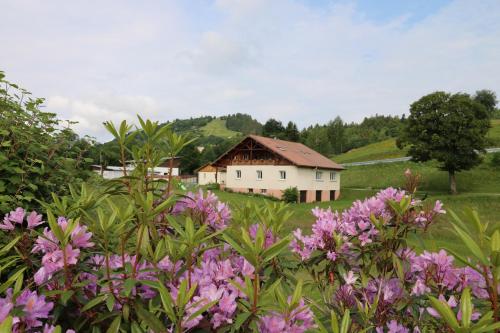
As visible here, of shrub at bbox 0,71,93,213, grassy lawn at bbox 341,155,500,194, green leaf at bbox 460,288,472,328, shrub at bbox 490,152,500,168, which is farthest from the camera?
shrub at bbox 490,152,500,168

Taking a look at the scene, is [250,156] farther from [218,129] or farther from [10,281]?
[218,129]

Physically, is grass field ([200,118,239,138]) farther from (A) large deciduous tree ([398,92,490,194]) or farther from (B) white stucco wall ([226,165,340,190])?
(A) large deciduous tree ([398,92,490,194])

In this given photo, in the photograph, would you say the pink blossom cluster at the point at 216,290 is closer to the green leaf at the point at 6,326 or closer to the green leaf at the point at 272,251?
the green leaf at the point at 272,251

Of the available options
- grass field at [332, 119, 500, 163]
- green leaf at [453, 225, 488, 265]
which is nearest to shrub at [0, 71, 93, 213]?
green leaf at [453, 225, 488, 265]

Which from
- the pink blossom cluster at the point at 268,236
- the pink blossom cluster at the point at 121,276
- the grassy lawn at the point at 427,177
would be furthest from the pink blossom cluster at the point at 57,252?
the grassy lawn at the point at 427,177

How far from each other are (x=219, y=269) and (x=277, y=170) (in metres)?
30.0

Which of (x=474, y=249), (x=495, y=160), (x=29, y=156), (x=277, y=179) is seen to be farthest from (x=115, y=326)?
(x=495, y=160)

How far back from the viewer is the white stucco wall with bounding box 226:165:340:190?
30.4 m

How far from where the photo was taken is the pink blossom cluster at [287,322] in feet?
3.75

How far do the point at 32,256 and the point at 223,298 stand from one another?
92cm

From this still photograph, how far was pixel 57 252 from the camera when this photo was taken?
1276 millimetres

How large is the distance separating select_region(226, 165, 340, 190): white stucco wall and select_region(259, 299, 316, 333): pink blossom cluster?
29.0m

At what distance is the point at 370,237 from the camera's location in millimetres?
2131

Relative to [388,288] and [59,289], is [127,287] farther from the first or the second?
[388,288]
